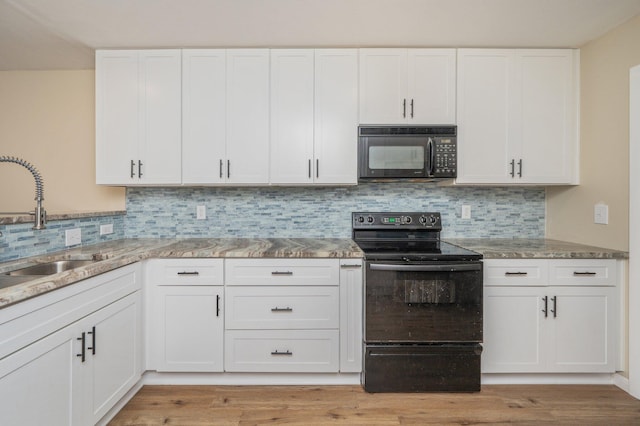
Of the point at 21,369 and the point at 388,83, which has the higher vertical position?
the point at 388,83

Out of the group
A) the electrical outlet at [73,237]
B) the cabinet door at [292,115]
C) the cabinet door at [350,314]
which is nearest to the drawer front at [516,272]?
the cabinet door at [350,314]

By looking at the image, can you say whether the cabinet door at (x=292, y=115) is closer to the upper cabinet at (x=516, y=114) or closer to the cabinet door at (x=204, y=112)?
the cabinet door at (x=204, y=112)

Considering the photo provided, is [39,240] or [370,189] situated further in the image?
[370,189]

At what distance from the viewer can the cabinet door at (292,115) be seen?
8.18 ft

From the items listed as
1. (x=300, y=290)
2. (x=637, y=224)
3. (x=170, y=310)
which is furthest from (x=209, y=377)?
(x=637, y=224)

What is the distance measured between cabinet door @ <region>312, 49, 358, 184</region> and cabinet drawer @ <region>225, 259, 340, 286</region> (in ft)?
2.11

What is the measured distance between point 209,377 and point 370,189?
5.91ft

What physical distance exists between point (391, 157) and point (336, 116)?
19.3 inches

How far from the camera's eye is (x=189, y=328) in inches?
86.8

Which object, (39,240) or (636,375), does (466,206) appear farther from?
(39,240)

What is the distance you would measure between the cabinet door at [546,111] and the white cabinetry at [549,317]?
2.42ft

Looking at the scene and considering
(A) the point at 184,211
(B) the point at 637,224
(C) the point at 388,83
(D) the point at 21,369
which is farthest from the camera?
(A) the point at 184,211

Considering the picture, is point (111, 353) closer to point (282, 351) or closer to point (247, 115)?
point (282, 351)

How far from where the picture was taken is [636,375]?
84.0 inches
